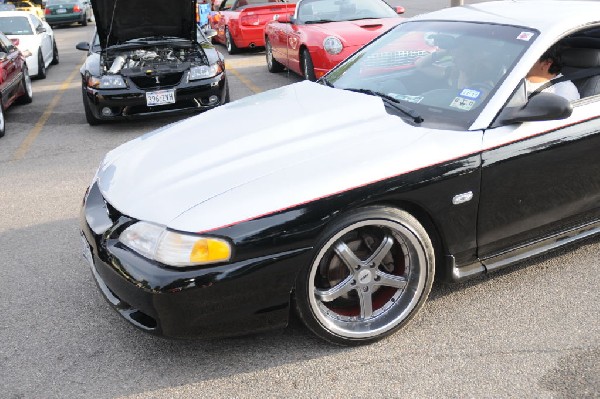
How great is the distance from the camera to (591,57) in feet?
12.3

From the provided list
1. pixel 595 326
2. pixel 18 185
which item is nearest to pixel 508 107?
pixel 595 326

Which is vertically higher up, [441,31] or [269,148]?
[441,31]

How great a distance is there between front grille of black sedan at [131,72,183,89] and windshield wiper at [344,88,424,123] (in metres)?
4.26

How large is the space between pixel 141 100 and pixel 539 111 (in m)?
5.44

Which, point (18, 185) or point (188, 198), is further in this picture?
point (18, 185)

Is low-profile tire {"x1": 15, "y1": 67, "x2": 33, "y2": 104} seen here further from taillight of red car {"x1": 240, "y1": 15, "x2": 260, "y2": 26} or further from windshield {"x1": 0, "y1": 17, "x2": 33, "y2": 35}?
taillight of red car {"x1": 240, "y1": 15, "x2": 260, "y2": 26}

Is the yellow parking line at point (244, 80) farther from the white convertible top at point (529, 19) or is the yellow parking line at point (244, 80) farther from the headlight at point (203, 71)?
the white convertible top at point (529, 19)

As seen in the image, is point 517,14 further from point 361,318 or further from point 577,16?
point 361,318

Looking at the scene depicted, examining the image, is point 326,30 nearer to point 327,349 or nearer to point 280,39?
point 280,39

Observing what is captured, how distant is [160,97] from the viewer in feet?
24.7

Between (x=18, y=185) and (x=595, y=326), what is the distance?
5022 mm

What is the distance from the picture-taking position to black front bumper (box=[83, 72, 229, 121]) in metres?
7.52

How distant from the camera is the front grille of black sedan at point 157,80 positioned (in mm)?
7574

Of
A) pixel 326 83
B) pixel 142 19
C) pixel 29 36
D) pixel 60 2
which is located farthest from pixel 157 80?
pixel 60 2
